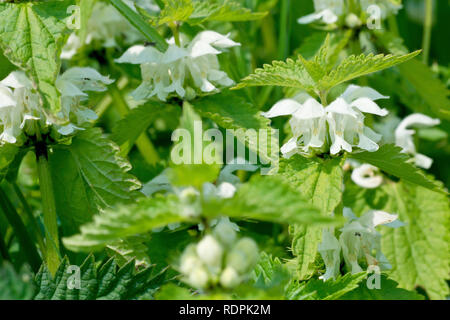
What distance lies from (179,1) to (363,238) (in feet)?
1.77

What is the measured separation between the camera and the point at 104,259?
1192mm

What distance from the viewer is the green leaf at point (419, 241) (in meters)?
1.31

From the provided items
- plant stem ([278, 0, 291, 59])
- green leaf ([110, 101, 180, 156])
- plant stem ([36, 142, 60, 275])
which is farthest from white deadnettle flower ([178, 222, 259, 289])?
plant stem ([278, 0, 291, 59])

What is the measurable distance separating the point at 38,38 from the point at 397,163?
628mm

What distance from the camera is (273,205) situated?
0.59m

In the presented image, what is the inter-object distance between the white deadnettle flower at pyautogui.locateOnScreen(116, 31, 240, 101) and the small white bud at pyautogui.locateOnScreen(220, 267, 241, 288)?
0.58 meters

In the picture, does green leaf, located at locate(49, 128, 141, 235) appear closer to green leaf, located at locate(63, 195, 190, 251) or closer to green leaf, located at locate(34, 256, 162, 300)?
green leaf, located at locate(34, 256, 162, 300)

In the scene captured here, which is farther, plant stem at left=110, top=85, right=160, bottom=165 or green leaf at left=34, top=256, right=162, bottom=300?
plant stem at left=110, top=85, right=160, bottom=165

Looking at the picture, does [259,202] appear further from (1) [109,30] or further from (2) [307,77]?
(1) [109,30]

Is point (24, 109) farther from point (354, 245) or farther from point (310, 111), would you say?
point (354, 245)

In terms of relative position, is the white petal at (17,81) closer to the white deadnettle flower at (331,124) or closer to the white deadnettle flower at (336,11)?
the white deadnettle flower at (331,124)

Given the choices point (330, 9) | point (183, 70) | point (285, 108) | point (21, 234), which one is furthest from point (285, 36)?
point (21, 234)

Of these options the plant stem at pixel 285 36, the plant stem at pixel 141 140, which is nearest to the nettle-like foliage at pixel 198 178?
the plant stem at pixel 141 140

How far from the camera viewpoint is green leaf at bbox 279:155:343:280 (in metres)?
0.91
